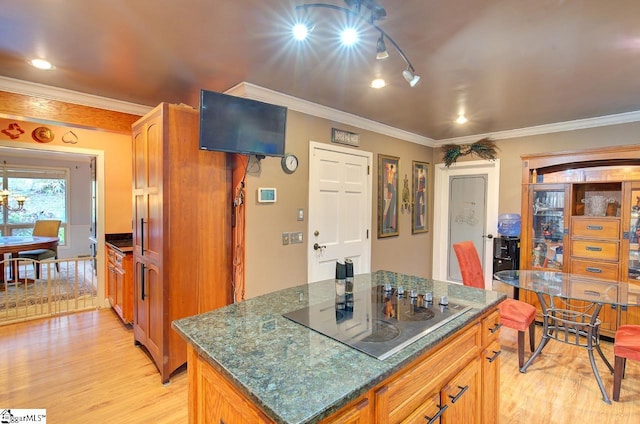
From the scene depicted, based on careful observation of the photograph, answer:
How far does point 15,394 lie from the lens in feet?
7.43

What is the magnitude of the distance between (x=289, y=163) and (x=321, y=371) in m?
2.35

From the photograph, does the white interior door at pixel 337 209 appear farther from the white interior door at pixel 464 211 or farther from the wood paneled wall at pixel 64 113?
the wood paneled wall at pixel 64 113

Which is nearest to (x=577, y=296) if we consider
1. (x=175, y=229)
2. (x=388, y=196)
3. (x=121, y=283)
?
(x=388, y=196)

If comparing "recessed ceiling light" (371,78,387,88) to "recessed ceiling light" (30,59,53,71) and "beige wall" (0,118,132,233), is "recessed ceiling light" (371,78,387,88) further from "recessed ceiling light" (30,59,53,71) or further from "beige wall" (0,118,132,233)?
"beige wall" (0,118,132,233)

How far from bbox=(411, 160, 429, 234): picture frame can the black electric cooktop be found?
10.2 feet

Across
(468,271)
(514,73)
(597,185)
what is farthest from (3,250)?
(597,185)

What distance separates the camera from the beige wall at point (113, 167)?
13.3 ft

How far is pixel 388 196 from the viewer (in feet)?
14.0

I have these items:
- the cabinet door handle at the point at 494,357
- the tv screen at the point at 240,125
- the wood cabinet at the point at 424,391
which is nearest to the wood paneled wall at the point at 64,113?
the tv screen at the point at 240,125

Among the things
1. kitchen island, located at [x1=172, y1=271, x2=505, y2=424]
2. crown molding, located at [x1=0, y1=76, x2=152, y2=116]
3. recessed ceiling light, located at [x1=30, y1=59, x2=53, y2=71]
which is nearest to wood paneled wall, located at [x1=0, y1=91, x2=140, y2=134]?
crown molding, located at [x1=0, y1=76, x2=152, y2=116]

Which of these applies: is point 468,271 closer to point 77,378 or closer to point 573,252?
point 573,252

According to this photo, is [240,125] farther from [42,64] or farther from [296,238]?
[42,64]

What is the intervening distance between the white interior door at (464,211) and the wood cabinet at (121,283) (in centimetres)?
422

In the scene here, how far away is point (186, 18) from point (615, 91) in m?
3.45
